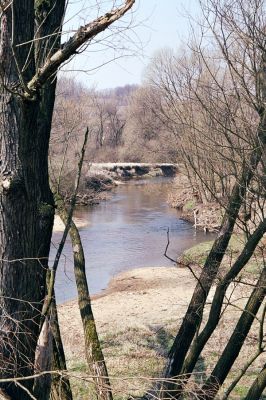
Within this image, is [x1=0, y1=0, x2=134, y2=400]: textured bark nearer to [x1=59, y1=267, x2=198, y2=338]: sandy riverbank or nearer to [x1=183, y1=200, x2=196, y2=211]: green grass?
[x1=59, y1=267, x2=198, y2=338]: sandy riverbank

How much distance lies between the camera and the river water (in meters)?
16.9

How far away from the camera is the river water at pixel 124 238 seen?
1693 cm

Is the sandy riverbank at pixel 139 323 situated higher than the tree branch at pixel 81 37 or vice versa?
the tree branch at pixel 81 37

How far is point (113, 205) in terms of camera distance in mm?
30469

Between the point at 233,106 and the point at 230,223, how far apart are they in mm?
1795

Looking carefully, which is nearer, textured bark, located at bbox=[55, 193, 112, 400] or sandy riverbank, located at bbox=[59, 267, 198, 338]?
textured bark, located at bbox=[55, 193, 112, 400]

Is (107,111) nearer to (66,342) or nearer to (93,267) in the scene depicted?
(93,267)

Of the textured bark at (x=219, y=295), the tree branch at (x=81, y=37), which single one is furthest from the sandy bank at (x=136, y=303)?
the tree branch at (x=81, y=37)

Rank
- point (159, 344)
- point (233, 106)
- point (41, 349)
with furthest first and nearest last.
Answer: point (159, 344), point (233, 106), point (41, 349)

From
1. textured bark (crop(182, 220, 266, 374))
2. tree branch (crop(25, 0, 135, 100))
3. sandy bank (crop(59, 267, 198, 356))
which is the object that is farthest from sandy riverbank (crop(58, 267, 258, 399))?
tree branch (crop(25, 0, 135, 100))

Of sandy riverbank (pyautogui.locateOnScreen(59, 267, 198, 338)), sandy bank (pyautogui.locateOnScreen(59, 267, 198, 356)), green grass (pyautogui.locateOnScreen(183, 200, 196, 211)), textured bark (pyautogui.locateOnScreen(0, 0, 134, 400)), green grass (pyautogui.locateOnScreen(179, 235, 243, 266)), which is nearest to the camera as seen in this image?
textured bark (pyautogui.locateOnScreen(0, 0, 134, 400))

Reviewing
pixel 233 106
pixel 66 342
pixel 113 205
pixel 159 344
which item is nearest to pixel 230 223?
pixel 233 106

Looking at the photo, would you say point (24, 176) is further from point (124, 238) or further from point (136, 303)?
point (124, 238)

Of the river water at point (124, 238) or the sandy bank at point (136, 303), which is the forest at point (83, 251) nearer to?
the sandy bank at point (136, 303)
